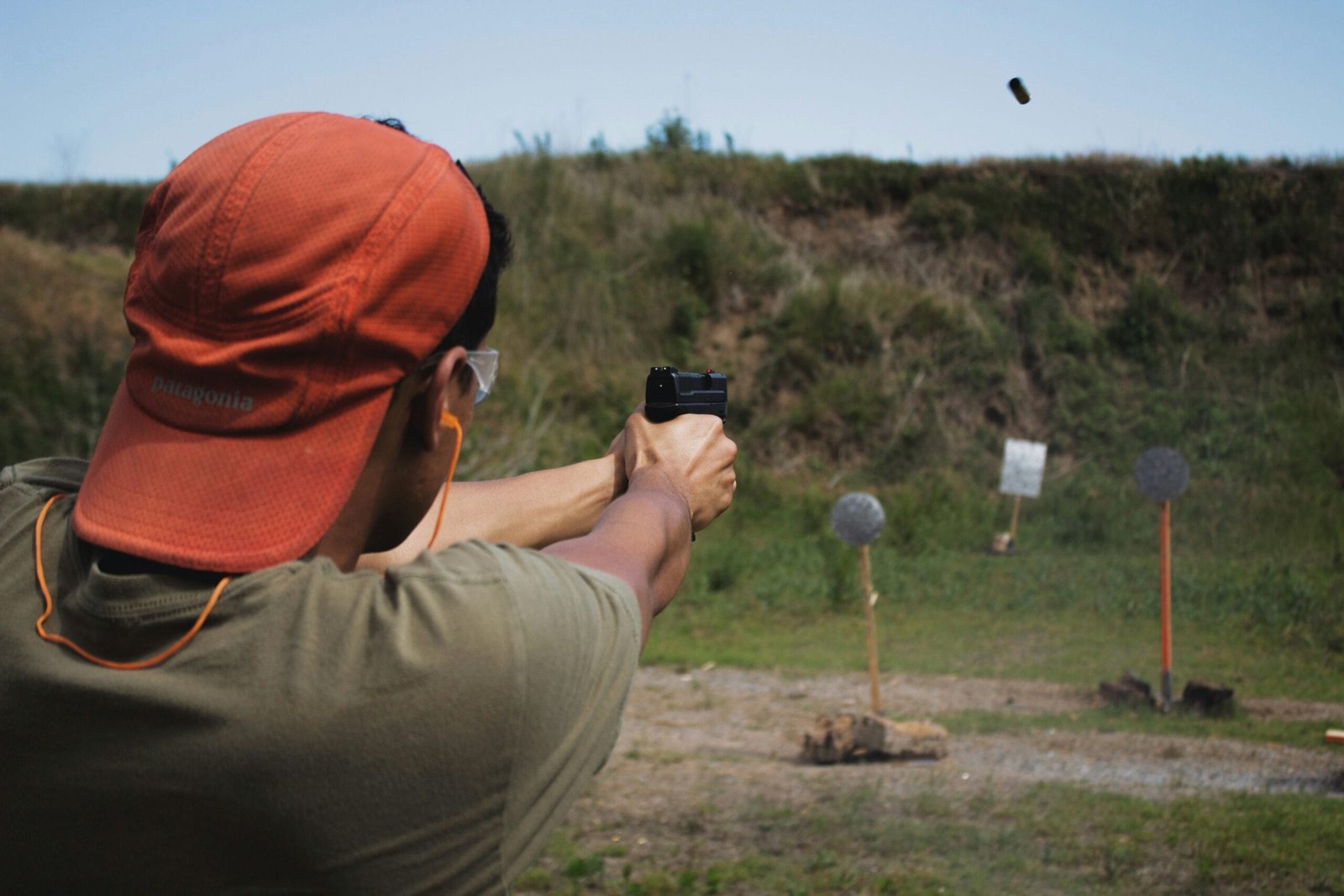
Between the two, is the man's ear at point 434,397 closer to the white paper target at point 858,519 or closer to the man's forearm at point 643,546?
the man's forearm at point 643,546

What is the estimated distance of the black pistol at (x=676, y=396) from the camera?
1799mm

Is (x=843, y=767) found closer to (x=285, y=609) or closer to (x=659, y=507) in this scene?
(x=659, y=507)

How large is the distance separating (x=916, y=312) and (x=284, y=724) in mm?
16419

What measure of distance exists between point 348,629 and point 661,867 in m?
3.76

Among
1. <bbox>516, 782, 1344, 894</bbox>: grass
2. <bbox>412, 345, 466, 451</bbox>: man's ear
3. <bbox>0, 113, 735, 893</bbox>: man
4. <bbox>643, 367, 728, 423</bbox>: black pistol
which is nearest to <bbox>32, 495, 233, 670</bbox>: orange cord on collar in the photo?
<bbox>0, 113, 735, 893</bbox>: man

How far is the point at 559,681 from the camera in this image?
104cm

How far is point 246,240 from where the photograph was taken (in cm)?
105

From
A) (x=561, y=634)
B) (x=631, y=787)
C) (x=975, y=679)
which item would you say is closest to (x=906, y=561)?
(x=975, y=679)

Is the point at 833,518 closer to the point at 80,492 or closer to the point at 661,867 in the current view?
the point at 661,867

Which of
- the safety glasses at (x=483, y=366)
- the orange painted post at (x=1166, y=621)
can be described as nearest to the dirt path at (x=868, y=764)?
the orange painted post at (x=1166, y=621)

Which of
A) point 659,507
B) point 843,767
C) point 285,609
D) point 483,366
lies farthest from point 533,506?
point 843,767

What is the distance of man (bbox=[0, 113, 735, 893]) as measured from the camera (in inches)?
38.5

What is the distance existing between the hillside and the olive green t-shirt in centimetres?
1256

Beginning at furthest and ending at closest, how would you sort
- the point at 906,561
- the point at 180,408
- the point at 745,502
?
1. the point at 745,502
2. the point at 906,561
3. the point at 180,408
